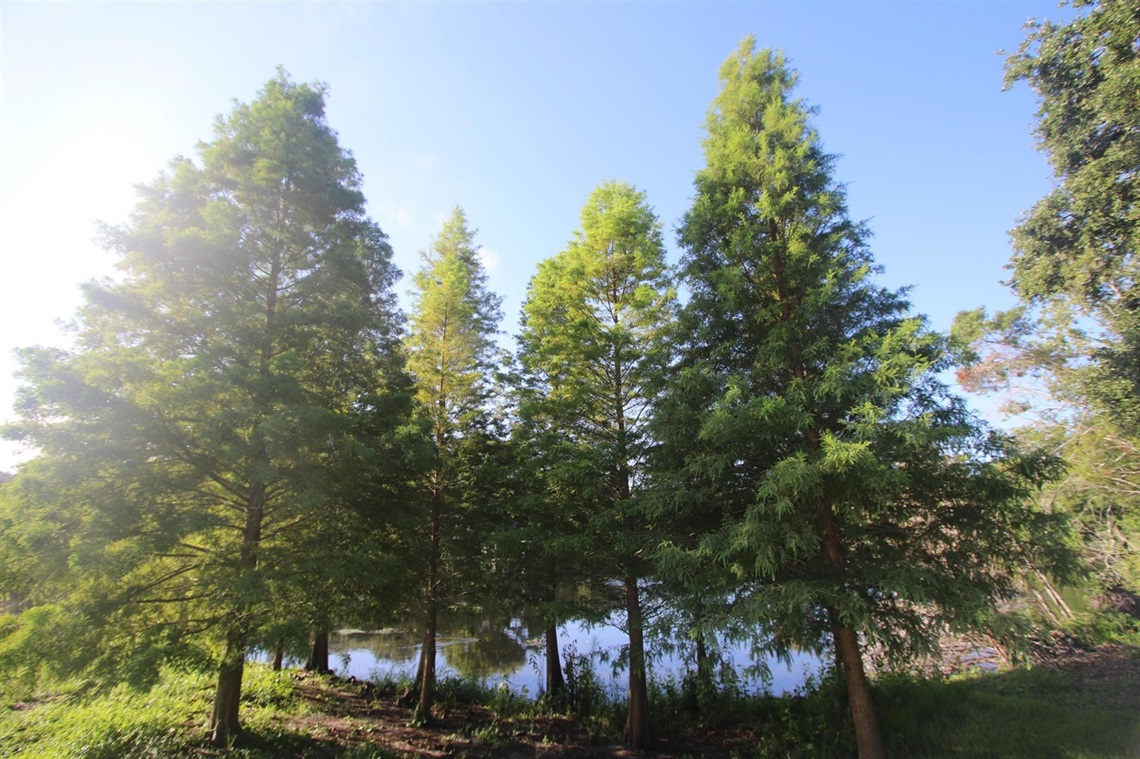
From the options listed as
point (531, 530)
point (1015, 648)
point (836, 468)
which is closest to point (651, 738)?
point (531, 530)

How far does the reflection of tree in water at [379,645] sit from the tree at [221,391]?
14.0m

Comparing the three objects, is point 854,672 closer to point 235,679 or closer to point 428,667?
point 428,667

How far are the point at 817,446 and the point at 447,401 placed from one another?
29.2ft

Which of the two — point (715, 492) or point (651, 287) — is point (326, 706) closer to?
point (715, 492)

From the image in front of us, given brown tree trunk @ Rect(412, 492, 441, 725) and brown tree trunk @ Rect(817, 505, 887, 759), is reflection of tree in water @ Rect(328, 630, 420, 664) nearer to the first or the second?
brown tree trunk @ Rect(412, 492, 441, 725)

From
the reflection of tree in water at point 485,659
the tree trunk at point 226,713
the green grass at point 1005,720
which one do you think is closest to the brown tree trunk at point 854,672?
the green grass at point 1005,720

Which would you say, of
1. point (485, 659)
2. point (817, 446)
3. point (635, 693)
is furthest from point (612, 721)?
point (485, 659)

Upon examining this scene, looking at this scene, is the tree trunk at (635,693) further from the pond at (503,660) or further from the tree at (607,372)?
the pond at (503,660)

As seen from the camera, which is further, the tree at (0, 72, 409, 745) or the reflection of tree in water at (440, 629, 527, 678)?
the reflection of tree in water at (440, 629, 527, 678)

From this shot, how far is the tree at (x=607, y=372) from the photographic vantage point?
9.54 meters

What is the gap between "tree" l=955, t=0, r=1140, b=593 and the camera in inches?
449

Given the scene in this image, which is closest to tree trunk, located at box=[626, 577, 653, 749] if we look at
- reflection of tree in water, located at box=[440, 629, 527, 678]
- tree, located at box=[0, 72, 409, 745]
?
tree, located at box=[0, 72, 409, 745]

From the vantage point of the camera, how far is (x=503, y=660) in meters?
18.9

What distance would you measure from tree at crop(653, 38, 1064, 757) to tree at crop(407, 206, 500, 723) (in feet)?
18.4
